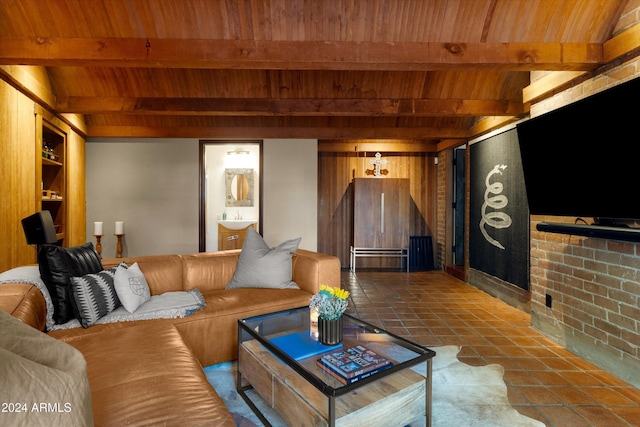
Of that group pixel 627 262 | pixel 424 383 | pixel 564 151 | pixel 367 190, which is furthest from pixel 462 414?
pixel 367 190

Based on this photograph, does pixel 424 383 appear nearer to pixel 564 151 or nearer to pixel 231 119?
pixel 564 151

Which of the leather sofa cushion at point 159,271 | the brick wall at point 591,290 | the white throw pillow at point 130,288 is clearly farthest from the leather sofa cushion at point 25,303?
the brick wall at point 591,290

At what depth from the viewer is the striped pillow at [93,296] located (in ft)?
6.49

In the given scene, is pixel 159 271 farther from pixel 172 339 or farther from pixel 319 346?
pixel 319 346

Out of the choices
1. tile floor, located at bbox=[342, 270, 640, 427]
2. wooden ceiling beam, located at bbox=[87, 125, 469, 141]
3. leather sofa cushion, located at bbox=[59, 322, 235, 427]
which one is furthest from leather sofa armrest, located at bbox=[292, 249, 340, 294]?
wooden ceiling beam, located at bbox=[87, 125, 469, 141]

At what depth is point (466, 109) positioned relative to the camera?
3.85m

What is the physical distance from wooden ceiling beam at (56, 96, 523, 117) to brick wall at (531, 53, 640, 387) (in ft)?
2.65

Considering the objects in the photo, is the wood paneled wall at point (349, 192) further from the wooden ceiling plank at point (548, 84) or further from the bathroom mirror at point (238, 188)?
the wooden ceiling plank at point (548, 84)

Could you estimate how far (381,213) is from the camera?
18.7 feet

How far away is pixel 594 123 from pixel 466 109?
174cm

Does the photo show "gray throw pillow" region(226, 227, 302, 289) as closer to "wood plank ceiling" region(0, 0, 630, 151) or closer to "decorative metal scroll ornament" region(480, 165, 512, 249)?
"wood plank ceiling" region(0, 0, 630, 151)

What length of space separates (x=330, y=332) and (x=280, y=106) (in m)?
2.92

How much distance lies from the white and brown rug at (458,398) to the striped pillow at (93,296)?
830mm

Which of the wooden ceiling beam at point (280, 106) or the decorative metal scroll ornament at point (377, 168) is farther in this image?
the decorative metal scroll ornament at point (377, 168)
